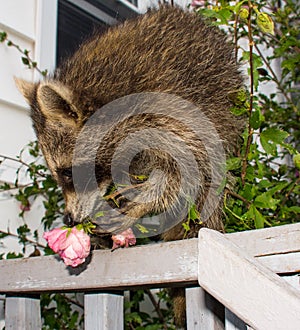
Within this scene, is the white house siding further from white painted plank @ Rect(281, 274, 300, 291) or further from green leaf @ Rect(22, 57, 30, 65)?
white painted plank @ Rect(281, 274, 300, 291)

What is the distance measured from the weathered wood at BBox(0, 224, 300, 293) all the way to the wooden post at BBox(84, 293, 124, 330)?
0.03 m

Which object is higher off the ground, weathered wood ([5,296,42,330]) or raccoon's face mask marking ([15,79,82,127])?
raccoon's face mask marking ([15,79,82,127])

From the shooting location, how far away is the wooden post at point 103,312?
105cm

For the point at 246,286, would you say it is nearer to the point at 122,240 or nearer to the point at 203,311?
the point at 203,311

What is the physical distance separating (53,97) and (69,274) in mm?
544

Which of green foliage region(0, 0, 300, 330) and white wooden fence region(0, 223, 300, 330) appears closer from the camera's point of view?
white wooden fence region(0, 223, 300, 330)

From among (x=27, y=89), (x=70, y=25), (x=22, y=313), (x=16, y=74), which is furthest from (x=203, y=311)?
(x=70, y=25)

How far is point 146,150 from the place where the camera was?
151 centimetres

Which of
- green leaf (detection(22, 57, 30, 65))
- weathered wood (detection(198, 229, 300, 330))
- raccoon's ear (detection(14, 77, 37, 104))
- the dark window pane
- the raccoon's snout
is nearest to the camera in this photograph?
weathered wood (detection(198, 229, 300, 330))

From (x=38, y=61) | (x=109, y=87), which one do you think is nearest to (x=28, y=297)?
(x=109, y=87)

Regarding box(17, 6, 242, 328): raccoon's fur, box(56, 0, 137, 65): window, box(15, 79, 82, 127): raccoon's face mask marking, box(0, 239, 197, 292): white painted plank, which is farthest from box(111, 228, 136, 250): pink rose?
box(56, 0, 137, 65): window

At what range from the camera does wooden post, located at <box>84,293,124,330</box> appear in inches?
41.4

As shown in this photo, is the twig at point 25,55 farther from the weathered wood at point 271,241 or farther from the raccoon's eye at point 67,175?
the weathered wood at point 271,241

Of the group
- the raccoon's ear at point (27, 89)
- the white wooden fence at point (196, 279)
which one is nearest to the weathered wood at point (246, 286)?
the white wooden fence at point (196, 279)
